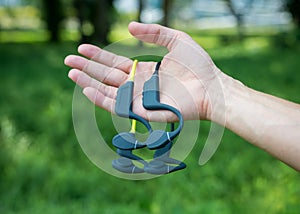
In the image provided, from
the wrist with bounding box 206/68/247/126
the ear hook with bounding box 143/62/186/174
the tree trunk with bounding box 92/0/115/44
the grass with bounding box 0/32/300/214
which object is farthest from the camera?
the tree trunk with bounding box 92/0/115/44

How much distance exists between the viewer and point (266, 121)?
4.51ft

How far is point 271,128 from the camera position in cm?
136

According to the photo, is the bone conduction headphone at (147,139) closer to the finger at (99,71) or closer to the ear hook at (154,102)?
the ear hook at (154,102)

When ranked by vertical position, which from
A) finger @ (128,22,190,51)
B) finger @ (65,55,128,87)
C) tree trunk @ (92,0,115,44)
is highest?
finger @ (128,22,190,51)

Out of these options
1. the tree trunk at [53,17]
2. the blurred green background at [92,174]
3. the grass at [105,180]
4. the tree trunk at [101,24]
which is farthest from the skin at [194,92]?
the tree trunk at [53,17]

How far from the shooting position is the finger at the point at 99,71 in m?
1.62

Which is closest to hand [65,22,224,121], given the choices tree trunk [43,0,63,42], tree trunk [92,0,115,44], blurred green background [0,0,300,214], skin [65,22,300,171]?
skin [65,22,300,171]

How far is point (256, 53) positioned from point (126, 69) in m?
7.70

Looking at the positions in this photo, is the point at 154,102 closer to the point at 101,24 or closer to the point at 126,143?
the point at 126,143

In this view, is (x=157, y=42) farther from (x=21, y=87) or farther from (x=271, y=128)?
(x=21, y=87)

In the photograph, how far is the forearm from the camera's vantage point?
134cm

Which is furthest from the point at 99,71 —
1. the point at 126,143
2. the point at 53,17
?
the point at 53,17

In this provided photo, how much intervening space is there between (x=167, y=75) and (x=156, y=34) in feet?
0.40

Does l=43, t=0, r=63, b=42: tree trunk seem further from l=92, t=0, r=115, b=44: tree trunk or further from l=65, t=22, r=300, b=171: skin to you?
l=65, t=22, r=300, b=171: skin
